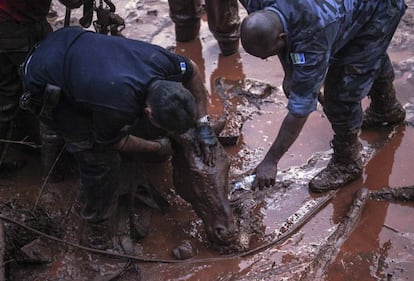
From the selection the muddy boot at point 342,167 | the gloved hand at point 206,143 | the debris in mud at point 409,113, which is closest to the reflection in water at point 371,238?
the muddy boot at point 342,167

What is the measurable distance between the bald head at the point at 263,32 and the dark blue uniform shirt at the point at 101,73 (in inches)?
15.1

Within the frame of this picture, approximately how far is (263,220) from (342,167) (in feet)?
2.32

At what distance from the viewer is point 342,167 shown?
3.95 m

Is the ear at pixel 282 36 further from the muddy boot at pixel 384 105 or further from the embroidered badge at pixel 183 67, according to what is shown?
the muddy boot at pixel 384 105

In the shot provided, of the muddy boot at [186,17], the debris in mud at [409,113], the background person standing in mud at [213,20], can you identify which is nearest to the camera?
the debris in mud at [409,113]

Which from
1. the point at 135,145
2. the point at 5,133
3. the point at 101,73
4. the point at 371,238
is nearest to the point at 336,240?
the point at 371,238

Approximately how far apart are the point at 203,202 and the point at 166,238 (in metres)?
0.37

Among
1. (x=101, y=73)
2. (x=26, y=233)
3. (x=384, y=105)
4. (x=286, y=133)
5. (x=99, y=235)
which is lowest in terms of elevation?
(x=26, y=233)

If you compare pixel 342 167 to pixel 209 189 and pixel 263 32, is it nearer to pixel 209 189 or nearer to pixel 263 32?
pixel 209 189

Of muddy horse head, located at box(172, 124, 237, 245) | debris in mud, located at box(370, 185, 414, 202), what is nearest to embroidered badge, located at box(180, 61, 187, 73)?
→ muddy horse head, located at box(172, 124, 237, 245)

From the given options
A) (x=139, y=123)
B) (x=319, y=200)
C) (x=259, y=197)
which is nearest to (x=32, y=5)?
(x=139, y=123)

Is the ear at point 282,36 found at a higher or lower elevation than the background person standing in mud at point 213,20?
higher

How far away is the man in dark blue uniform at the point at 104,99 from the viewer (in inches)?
111

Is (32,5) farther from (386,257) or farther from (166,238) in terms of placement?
(386,257)
